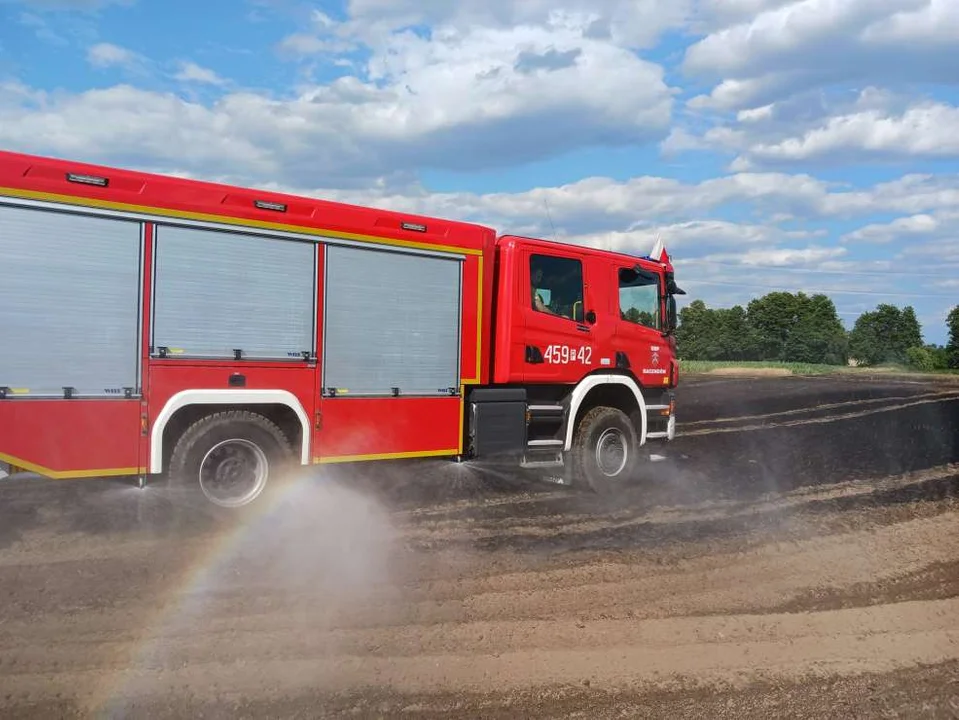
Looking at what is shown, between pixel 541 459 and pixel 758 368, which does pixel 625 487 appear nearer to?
pixel 541 459

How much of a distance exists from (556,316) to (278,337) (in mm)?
3323

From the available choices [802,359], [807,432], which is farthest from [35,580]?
[802,359]

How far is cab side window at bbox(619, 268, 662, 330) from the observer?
1003cm

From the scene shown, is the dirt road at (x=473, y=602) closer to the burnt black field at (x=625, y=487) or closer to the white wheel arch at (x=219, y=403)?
the burnt black field at (x=625, y=487)

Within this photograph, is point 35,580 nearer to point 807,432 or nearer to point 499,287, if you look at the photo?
point 499,287

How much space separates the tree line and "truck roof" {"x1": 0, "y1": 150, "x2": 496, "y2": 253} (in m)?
75.5

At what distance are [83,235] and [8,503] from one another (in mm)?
2918

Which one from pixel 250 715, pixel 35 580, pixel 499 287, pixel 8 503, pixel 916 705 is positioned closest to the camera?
pixel 250 715

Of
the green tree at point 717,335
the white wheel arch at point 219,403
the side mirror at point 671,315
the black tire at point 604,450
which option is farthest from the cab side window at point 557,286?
the green tree at point 717,335

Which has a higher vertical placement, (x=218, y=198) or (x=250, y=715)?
(x=218, y=198)

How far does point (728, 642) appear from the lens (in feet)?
16.0

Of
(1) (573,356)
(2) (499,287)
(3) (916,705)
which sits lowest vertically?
(3) (916,705)

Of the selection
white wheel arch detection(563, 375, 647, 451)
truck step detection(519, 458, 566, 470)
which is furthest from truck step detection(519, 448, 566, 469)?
white wheel arch detection(563, 375, 647, 451)

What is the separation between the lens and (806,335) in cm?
8456
